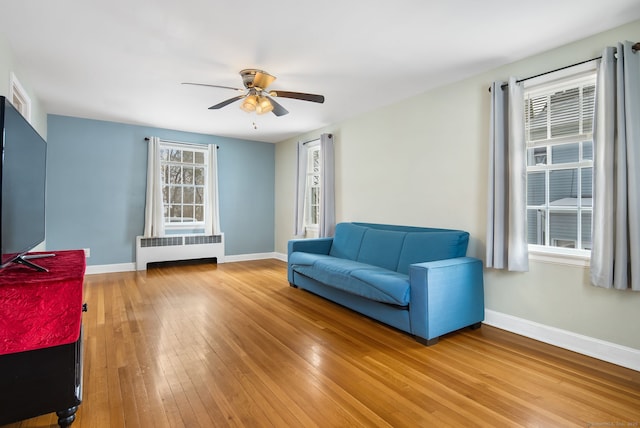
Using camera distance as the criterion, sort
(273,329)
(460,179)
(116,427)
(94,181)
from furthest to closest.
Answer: (94,181)
(460,179)
(273,329)
(116,427)

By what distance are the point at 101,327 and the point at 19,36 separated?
257 cm

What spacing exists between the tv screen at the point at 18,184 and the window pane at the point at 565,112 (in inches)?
151

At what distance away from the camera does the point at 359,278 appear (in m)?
3.30

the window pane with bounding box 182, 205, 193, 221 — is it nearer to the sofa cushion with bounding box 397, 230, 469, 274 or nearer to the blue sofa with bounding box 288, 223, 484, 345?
the blue sofa with bounding box 288, 223, 484, 345

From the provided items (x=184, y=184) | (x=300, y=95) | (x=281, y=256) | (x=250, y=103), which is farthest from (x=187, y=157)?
(x=300, y=95)

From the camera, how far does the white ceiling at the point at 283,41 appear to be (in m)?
2.30

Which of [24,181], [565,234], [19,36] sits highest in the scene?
[19,36]

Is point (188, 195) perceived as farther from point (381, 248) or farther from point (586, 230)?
point (586, 230)

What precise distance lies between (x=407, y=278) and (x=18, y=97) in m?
4.26

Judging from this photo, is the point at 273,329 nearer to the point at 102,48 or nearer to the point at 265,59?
the point at 265,59

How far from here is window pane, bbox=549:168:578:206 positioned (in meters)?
2.85

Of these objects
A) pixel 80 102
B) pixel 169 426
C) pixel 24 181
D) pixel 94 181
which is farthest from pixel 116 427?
pixel 94 181

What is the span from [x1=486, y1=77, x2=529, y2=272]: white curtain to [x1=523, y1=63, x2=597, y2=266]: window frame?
0.13m

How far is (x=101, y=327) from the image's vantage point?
122 inches
